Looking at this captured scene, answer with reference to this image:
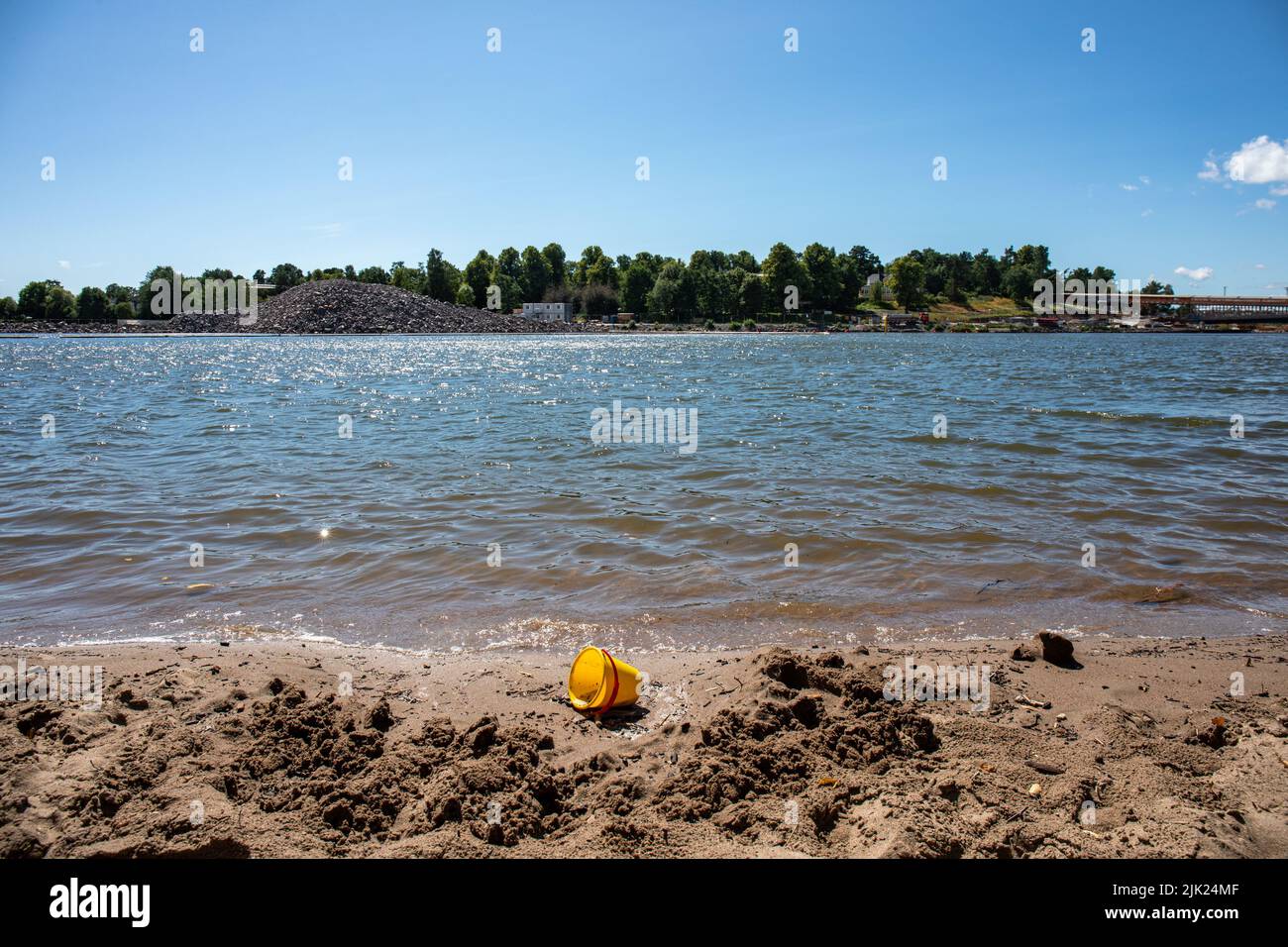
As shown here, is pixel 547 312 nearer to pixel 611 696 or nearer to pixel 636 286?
pixel 636 286

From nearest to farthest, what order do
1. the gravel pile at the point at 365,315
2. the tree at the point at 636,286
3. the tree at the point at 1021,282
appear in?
the gravel pile at the point at 365,315 → the tree at the point at 636,286 → the tree at the point at 1021,282

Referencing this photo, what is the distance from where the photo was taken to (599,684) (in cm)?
463

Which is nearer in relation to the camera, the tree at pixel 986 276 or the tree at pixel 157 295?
the tree at pixel 157 295

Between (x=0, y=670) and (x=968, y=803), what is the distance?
6.01m

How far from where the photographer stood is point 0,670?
Result: 15.8 feet

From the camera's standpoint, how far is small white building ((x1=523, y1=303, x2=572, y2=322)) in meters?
144

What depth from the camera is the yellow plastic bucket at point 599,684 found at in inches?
181

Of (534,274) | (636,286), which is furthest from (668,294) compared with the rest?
(534,274)

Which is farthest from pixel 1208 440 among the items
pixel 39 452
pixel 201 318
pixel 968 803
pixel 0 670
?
pixel 201 318

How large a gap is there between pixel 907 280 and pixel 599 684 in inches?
6750

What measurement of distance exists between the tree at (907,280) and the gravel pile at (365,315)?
267ft

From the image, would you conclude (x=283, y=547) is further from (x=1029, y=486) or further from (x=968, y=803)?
(x=1029, y=486)

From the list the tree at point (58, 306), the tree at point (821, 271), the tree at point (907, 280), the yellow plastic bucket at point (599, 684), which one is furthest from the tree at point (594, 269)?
the yellow plastic bucket at point (599, 684)

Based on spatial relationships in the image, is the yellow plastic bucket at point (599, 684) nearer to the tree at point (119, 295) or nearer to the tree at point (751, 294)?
the tree at point (751, 294)
